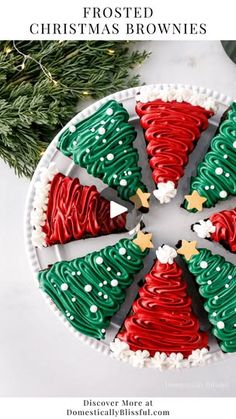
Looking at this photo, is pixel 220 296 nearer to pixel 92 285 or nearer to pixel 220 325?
pixel 220 325

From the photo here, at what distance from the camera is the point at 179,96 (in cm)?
185

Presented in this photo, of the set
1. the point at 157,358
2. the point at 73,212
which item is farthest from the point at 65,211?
the point at 157,358

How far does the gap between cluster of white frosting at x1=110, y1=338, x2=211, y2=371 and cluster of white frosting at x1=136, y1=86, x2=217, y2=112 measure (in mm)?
735

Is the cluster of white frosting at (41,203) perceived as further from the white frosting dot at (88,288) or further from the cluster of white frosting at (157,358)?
the cluster of white frosting at (157,358)

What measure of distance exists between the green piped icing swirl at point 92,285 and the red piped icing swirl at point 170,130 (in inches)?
10.2

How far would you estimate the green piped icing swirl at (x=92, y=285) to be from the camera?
6.00ft

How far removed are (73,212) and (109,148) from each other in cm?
22

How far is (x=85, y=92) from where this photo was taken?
6.61ft

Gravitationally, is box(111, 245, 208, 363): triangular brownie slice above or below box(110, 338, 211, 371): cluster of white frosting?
above

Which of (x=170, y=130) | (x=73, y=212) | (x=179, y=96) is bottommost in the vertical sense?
(x=73, y=212)

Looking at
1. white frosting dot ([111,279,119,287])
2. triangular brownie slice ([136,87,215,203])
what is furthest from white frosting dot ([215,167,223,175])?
white frosting dot ([111,279,119,287])

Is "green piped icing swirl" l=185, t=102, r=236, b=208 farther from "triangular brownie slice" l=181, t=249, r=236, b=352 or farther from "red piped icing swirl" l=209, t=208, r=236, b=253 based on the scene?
"triangular brownie slice" l=181, t=249, r=236, b=352

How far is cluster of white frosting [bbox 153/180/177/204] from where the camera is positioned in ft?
6.03
